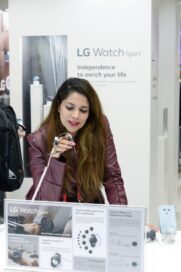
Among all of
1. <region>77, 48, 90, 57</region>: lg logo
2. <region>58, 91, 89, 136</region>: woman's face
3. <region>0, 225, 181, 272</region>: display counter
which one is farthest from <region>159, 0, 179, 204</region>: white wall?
<region>0, 225, 181, 272</region>: display counter

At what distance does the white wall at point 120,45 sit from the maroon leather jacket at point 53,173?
5.06ft

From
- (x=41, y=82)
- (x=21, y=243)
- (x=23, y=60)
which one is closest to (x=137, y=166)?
(x=41, y=82)

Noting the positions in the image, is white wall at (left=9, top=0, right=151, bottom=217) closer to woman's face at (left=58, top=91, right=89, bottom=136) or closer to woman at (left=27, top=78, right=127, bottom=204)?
woman at (left=27, top=78, right=127, bottom=204)

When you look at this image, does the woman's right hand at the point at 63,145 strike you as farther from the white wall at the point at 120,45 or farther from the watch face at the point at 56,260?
the white wall at the point at 120,45

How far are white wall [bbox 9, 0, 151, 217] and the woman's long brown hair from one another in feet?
5.25

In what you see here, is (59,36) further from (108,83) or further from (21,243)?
(21,243)

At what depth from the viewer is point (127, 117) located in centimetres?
409

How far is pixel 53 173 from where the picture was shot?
2295 mm

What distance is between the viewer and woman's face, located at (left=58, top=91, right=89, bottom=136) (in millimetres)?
2361

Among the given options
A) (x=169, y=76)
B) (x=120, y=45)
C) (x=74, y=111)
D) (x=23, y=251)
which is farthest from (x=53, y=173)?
(x=169, y=76)

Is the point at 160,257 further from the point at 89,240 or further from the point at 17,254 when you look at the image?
the point at 17,254

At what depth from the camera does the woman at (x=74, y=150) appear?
231cm

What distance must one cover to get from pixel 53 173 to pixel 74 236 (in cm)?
60

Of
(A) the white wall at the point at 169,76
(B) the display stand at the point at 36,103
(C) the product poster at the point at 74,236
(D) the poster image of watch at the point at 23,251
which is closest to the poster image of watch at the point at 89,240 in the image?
(C) the product poster at the point at 74,236
